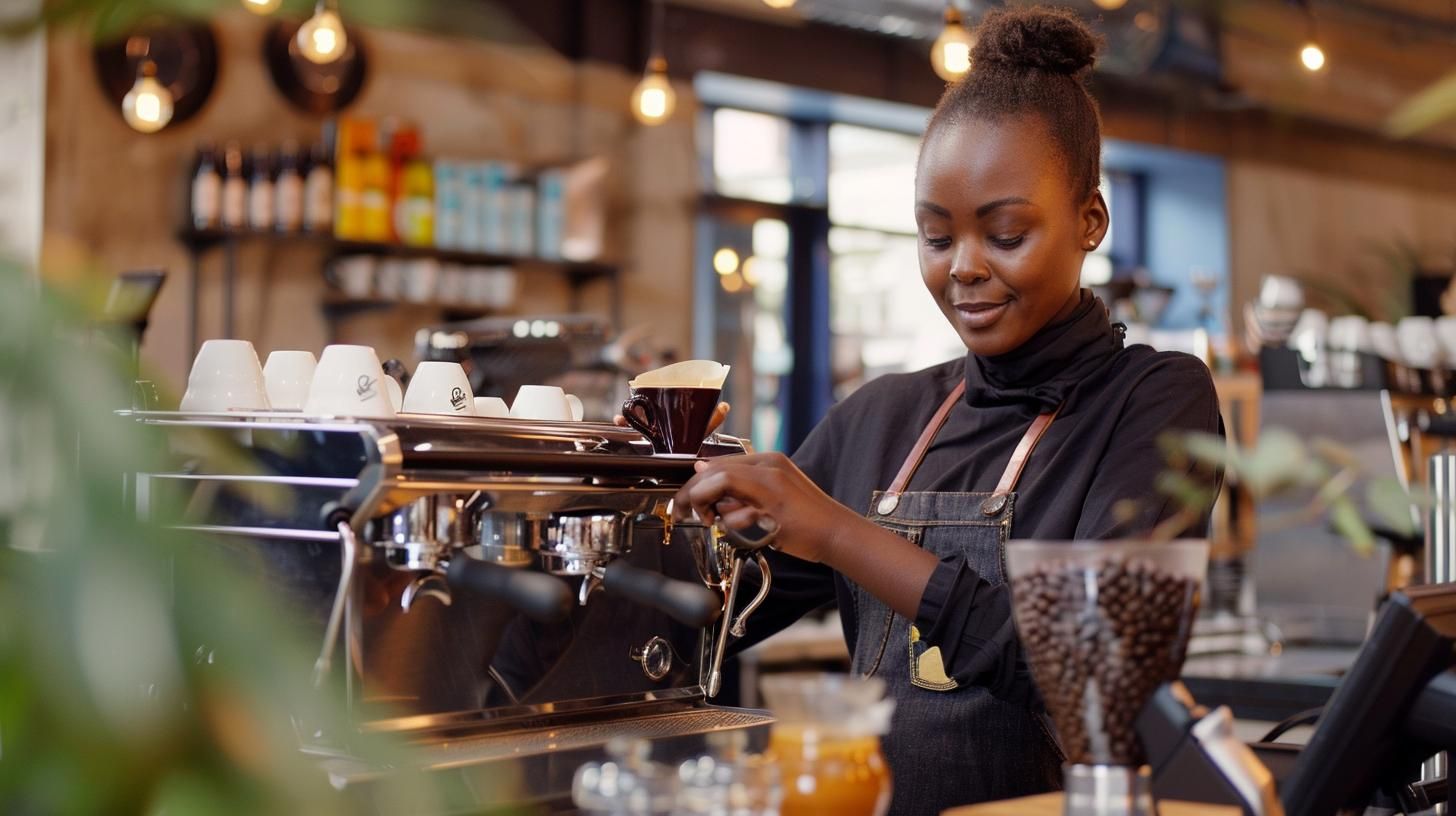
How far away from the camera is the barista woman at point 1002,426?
1.36 metres

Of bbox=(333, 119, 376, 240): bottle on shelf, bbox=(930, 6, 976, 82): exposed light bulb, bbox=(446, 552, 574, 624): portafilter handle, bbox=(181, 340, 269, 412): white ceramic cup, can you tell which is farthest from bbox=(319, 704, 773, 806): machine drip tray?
bbox=(333, 119, 376, 240): bottle on shelf

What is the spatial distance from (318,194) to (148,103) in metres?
0.73

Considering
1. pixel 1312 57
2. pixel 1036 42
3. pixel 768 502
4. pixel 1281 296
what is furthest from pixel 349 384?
pixel 1312 57

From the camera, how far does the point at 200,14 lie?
32 centimetres

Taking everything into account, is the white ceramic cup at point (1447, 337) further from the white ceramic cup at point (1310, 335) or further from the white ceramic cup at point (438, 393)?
the white ceramic cup at point (438, 393)

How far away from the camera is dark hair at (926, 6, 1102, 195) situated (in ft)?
4.92

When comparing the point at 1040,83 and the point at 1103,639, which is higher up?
the point at 1040,83

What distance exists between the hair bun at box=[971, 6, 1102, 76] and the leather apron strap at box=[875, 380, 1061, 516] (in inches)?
13.5

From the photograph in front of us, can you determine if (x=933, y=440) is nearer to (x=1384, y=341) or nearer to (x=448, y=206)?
(x=1384, y=341)

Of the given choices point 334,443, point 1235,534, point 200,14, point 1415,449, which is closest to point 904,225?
point 1235,534

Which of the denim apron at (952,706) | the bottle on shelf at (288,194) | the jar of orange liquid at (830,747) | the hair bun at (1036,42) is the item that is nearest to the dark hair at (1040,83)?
the hair bun at (1036,42)

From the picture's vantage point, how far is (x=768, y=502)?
4.13ft

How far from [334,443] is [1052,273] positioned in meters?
0.73

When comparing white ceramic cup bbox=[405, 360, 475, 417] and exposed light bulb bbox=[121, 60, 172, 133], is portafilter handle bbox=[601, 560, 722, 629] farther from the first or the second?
exposed light bulb bbox=[121, 60, 172, 133]
